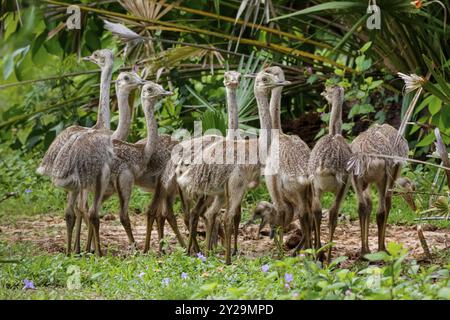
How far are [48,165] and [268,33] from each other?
364 cm

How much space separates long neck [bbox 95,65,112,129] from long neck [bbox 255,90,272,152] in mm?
1516

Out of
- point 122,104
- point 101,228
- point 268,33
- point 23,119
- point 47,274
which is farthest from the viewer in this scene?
point 23,119

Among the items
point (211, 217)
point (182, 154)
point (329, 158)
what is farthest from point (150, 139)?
point (329, 158)

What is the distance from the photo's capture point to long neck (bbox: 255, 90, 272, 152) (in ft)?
29.0

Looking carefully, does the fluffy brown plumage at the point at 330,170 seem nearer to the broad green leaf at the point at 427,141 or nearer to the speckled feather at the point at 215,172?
the speckled feather at the point at 215,172

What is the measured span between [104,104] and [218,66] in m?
2.53

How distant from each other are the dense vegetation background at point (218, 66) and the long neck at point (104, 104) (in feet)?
3.16

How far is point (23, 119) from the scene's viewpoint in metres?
12.6

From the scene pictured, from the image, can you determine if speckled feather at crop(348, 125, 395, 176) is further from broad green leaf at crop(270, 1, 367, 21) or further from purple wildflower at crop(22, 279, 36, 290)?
purple wildflower at crop(22, 279, 36, 290)

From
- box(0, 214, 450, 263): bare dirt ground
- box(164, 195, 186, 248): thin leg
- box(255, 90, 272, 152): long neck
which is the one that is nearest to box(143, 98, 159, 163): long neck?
box(164, 195, 186, 248): thin leg

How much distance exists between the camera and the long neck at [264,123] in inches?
348

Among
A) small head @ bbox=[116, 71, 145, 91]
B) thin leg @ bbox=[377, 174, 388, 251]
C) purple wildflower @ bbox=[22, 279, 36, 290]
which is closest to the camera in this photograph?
purple wildflower @ bbox=[22, 279, 36, 290]
